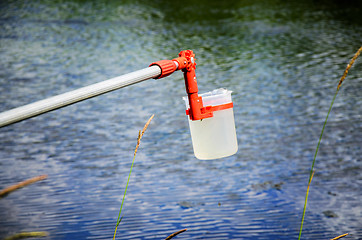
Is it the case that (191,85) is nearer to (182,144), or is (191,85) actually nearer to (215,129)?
(215,129)

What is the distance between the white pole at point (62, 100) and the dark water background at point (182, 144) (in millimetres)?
1626

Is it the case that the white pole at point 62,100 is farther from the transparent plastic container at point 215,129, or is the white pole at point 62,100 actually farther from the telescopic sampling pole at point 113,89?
the transparent plastic container at point 215,129

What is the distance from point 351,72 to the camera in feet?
22.9

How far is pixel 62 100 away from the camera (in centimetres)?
122

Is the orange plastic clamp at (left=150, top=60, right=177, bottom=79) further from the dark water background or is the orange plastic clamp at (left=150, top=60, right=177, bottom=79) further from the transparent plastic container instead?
the dark water background

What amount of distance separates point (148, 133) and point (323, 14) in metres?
10.5

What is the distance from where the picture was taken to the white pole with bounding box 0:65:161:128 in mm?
1108

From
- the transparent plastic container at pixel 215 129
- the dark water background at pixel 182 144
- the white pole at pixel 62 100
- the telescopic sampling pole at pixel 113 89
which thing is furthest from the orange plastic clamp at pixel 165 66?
the dark water background at pixel 182 144

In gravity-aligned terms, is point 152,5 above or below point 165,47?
above

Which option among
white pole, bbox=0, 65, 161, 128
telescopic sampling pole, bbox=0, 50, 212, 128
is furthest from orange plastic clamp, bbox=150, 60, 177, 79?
white pole, bbox=0, 65, 161, 128

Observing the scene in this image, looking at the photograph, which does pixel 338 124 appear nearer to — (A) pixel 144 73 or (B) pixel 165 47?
(A) pixel 144 73

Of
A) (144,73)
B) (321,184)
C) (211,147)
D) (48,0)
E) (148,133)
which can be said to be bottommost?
(321,184)

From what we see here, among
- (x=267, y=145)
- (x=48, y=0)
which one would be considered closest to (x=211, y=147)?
(x=267, y=145)

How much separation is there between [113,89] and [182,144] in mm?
3236
